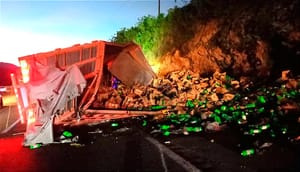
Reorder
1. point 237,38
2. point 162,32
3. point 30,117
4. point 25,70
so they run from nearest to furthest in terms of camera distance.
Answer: point 30,117, point 25,70, point 237,38, point 162,32

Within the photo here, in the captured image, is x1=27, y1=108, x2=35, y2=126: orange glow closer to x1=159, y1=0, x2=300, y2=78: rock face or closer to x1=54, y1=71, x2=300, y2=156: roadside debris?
x1=54, y1=71, x2=300, y2=156: roadside debris

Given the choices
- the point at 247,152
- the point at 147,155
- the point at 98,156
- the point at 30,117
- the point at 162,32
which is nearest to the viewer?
the point at 247,152

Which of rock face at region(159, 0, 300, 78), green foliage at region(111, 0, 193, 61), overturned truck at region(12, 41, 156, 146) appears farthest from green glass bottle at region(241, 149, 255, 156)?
green foliage at region(111, 0, 193, 61)

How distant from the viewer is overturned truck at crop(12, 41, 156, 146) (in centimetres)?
914

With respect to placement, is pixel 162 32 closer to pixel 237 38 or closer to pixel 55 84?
pixel 237 38

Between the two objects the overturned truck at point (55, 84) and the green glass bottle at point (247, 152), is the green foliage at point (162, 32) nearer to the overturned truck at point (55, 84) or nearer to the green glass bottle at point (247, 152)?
the overturned truck at point (55, 84)

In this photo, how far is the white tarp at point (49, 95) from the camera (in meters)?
8.92

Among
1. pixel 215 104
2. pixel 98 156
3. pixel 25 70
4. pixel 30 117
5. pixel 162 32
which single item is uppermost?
pixel 162 32

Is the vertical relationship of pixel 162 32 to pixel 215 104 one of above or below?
above

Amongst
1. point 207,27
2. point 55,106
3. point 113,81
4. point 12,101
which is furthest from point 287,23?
point 12,101

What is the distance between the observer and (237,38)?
46.9ft

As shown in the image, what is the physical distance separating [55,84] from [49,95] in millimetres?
332

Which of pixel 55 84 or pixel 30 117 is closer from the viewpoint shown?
pixel 30 117

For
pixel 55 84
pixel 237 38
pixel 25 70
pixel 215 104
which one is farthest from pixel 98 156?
pixel 237 38
